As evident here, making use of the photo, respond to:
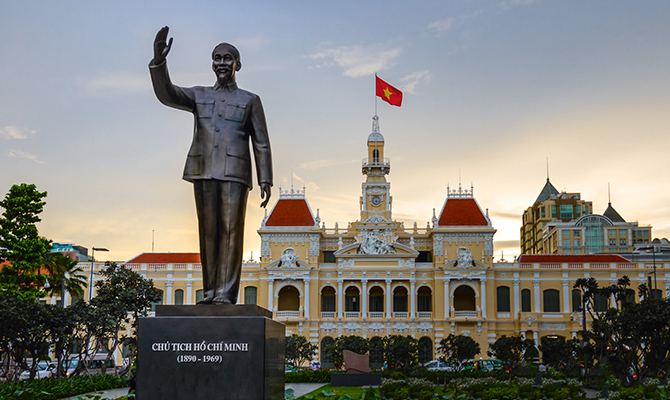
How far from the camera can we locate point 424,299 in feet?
185

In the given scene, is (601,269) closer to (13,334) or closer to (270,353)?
(13,334)

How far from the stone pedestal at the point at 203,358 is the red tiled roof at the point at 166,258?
52.6m

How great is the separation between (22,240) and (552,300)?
40.0 metres

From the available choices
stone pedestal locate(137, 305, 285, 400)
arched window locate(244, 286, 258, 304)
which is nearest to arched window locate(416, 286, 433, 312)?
arched window locate(244, 286, 258, 304)

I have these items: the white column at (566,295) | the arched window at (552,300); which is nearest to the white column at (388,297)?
the arched window at (552,300)

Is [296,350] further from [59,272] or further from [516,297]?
[516,297]

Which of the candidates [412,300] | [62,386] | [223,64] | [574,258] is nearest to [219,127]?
[223,64]

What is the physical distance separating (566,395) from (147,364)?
54.3 ft

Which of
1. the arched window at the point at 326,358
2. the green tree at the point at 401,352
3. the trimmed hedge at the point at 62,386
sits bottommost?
the arched window at the point at 326,358

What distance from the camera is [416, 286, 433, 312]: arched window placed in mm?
56125

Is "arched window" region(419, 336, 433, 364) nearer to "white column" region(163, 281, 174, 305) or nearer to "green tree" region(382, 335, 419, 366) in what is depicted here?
"green tree" region(382, 335, 419, 366)

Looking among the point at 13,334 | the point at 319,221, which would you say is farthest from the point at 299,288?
the point at 13,334

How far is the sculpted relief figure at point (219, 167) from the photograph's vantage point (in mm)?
7984

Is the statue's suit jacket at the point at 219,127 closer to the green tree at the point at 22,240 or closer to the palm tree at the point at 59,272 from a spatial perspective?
the green tree at the point at 22,240
